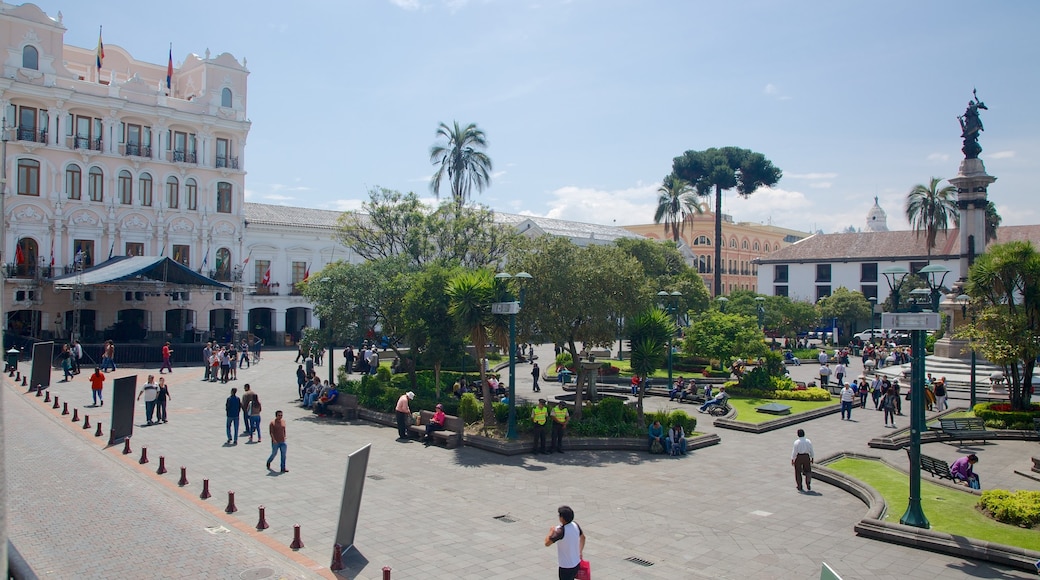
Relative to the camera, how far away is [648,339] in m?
22.0

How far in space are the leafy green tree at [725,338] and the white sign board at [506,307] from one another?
1434 cm

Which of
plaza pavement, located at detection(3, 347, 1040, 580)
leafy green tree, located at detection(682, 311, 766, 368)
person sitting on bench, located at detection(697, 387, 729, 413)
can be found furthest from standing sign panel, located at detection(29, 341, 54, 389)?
leafy green tree, located at detection(682, 311, 766, 368)

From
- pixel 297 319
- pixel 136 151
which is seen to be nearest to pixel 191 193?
pixel 136 151

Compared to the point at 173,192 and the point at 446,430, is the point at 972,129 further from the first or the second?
the point at 173,192

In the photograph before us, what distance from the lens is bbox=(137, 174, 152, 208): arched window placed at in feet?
145

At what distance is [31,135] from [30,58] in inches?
174

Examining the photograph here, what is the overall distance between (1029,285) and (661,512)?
16.5 meters

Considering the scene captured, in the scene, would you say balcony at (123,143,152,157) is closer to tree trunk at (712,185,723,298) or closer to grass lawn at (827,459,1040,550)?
tree trunk at (712,185,723,298)

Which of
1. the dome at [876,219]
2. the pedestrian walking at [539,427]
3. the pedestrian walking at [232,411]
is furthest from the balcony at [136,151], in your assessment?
the dome at [876,219]

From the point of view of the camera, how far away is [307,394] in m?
25.3

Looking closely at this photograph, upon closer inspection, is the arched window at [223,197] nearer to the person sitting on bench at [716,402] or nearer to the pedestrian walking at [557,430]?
the person sitting on bench at [716,402]

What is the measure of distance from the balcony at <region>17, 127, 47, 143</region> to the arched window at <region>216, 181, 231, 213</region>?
9790 mm

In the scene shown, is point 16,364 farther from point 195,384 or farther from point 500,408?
point 500,408

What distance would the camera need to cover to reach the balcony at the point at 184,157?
45.4 metres
